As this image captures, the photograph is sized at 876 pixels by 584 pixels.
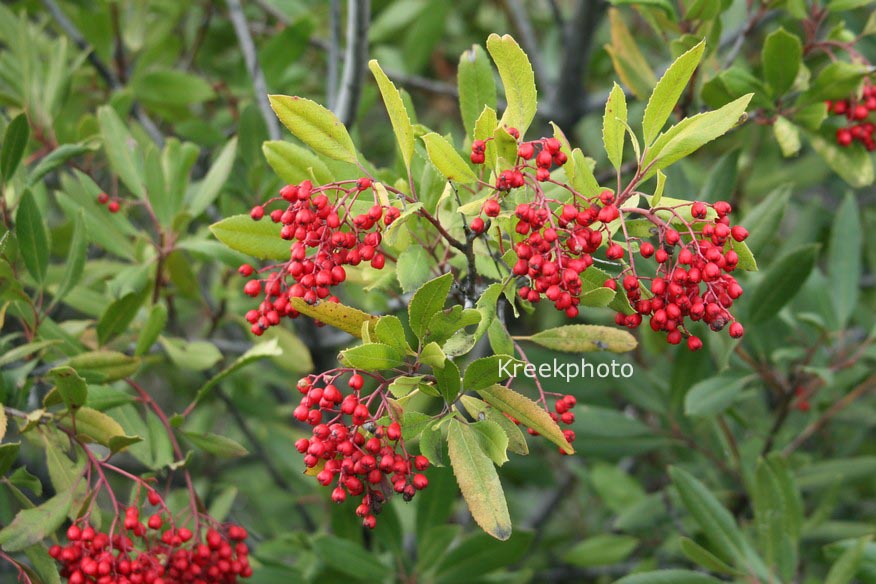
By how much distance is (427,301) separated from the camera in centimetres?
149

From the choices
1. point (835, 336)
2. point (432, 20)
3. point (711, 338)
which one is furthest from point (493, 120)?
point (432, 20)

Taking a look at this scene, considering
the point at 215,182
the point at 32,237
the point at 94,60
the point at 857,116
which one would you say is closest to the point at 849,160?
the point at 857,116

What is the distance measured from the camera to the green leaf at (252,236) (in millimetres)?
1728

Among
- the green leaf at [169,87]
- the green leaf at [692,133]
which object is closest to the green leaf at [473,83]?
the green leaf at [692,133]

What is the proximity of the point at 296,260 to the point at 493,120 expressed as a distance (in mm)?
392

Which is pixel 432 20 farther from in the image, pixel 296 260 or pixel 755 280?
pixel 296 260

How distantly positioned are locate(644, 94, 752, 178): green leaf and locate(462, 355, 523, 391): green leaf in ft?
1.28

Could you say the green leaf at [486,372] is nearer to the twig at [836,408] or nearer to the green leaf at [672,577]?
the green leaf at [672,577]

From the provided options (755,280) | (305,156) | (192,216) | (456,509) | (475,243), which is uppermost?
(305,156)

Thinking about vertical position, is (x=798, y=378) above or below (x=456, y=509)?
above

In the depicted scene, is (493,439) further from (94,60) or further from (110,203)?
(94,60)

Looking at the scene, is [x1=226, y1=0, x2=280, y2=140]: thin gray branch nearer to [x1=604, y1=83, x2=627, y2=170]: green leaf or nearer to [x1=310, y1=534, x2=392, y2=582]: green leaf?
[x1=310, y1=534, x2=392, y2=582]: green leaf

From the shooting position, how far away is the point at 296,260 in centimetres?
152

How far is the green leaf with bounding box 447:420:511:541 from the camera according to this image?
4.98 feet
